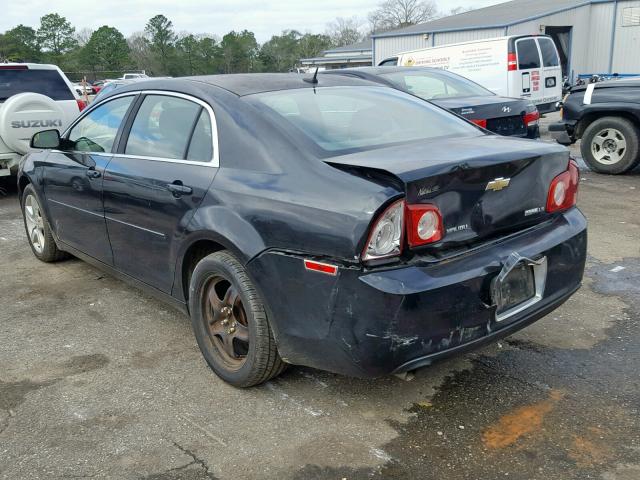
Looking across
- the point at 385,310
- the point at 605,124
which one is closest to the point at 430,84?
the point at 605,124

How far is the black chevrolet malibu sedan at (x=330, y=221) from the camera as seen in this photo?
8.43 feet

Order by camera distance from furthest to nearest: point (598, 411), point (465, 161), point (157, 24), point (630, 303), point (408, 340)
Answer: point (157, 24) < point (630, 303) < point (598, 411) < point (465, 161) < point (408, 340)

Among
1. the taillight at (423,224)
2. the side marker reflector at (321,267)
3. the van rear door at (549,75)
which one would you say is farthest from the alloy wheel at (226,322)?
the van rear door at (549,75)

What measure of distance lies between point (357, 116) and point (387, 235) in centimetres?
120

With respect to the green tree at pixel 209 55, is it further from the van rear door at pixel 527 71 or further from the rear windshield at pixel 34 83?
the rear windshield at pixel 34 83

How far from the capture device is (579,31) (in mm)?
29594

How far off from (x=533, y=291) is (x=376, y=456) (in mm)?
1089

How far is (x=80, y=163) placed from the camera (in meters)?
Result: 4.39

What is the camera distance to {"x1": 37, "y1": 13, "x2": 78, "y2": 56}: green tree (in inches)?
3192

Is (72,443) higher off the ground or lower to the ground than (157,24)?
lower

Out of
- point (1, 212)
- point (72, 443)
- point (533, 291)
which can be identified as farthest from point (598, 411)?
point (1, 212)

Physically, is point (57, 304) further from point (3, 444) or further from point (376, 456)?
point (376, 456)

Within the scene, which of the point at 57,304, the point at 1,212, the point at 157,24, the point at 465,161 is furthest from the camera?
the point at 157,24

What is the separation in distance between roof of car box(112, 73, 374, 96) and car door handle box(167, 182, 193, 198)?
0.59 meters
